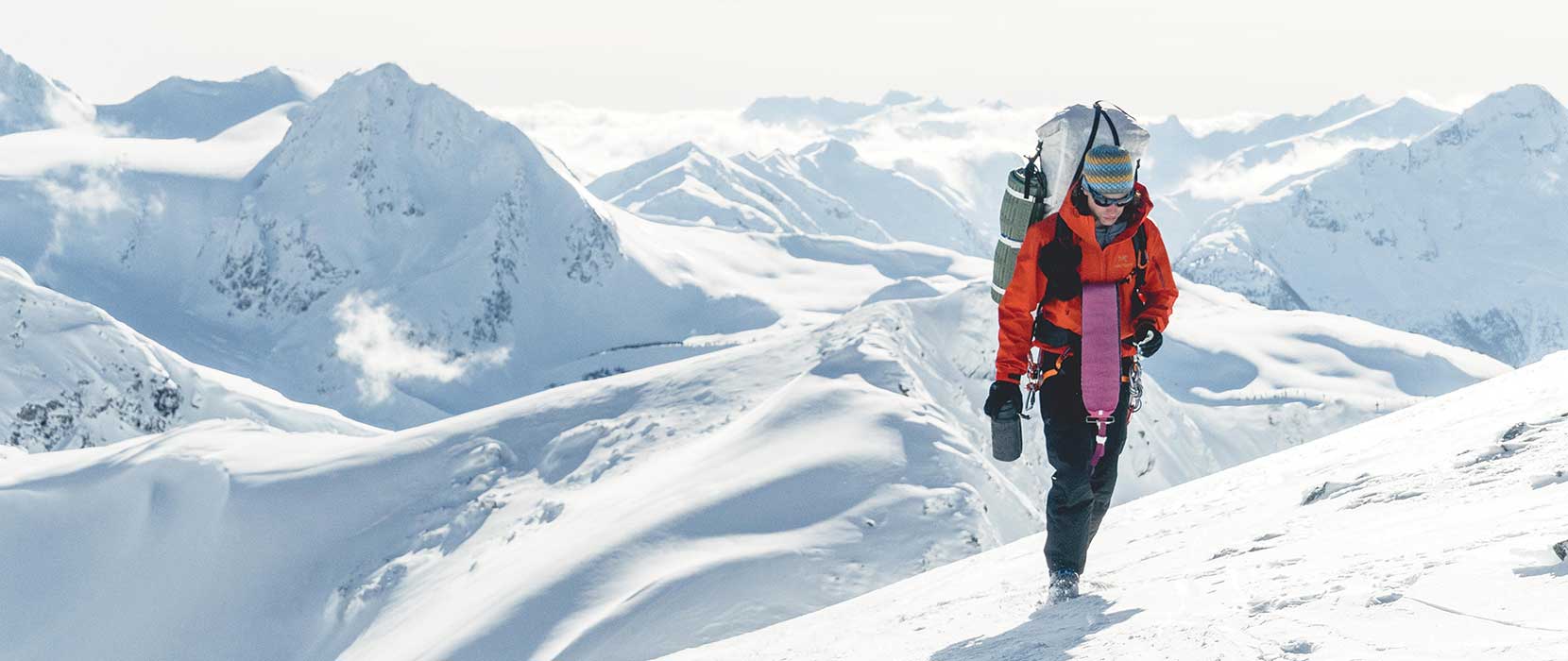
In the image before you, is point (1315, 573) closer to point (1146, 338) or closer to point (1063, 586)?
point (1063, 586)

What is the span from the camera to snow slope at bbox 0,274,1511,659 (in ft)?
104

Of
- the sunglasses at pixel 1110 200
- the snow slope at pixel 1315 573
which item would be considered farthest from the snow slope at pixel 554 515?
the sunglasses at pixel 1110 200

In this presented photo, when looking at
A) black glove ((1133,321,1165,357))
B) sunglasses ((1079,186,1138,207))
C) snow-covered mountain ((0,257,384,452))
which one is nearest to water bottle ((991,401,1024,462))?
black glove ((1133,321,1165,357))

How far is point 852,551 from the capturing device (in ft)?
105

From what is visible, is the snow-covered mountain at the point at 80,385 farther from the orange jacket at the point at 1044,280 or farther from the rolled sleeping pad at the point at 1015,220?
the orange jacket at the point at 1044,280

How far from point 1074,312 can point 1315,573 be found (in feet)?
7.30

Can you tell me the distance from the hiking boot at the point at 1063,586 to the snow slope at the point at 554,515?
765 inches

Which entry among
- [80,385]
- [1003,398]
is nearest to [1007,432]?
[1003,398]

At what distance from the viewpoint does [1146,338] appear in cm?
869

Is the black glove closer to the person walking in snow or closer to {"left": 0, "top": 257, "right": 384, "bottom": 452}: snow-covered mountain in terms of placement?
the person walking in snow

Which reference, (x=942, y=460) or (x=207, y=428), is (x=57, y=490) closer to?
(x=207, y=428)

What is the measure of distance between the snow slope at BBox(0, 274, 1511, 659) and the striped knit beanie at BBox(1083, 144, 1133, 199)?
67.2ft

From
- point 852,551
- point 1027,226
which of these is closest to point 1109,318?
point 1027,226

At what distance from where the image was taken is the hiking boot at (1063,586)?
8508mm
